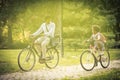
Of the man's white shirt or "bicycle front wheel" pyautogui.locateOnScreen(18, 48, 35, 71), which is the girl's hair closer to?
the man's white shirt

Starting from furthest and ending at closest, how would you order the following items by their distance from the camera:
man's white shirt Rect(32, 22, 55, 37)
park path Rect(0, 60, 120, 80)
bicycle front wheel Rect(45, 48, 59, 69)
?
bicycle front wheel Rect(45, 48, 59, 69) → man's white shirt Rect(32, 22, 55, 37) → park path Rect(0, 60, 120, 80)

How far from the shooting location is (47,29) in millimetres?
5480

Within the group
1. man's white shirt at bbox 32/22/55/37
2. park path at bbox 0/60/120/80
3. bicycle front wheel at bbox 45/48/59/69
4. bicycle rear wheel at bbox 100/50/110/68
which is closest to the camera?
park path at bbox 0/60/120/80

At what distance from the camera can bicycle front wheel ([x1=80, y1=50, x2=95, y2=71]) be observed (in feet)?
18.4

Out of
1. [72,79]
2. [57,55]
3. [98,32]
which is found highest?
[98,32]

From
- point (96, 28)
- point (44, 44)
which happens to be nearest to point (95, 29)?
point (96, 28)

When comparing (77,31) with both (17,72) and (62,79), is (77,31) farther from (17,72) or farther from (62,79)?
(17,72)

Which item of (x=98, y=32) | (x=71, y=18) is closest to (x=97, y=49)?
(x=98, y=32)

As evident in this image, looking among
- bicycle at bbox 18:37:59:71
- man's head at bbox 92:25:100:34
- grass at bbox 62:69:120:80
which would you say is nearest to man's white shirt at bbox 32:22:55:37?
bicycle at bbox 18:37:59:71

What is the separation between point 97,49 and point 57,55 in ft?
2.22

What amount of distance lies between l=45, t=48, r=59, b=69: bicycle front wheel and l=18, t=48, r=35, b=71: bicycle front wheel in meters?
0.25

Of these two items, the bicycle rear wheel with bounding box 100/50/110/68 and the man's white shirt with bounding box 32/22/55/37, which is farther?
the bicycle rear wheel with bounding box 100/50/110/68

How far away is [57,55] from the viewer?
5598 millimetres

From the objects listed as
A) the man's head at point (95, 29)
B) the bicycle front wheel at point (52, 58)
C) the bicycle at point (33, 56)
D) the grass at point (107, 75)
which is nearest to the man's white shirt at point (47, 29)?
the bicycle at point (33, 56)
